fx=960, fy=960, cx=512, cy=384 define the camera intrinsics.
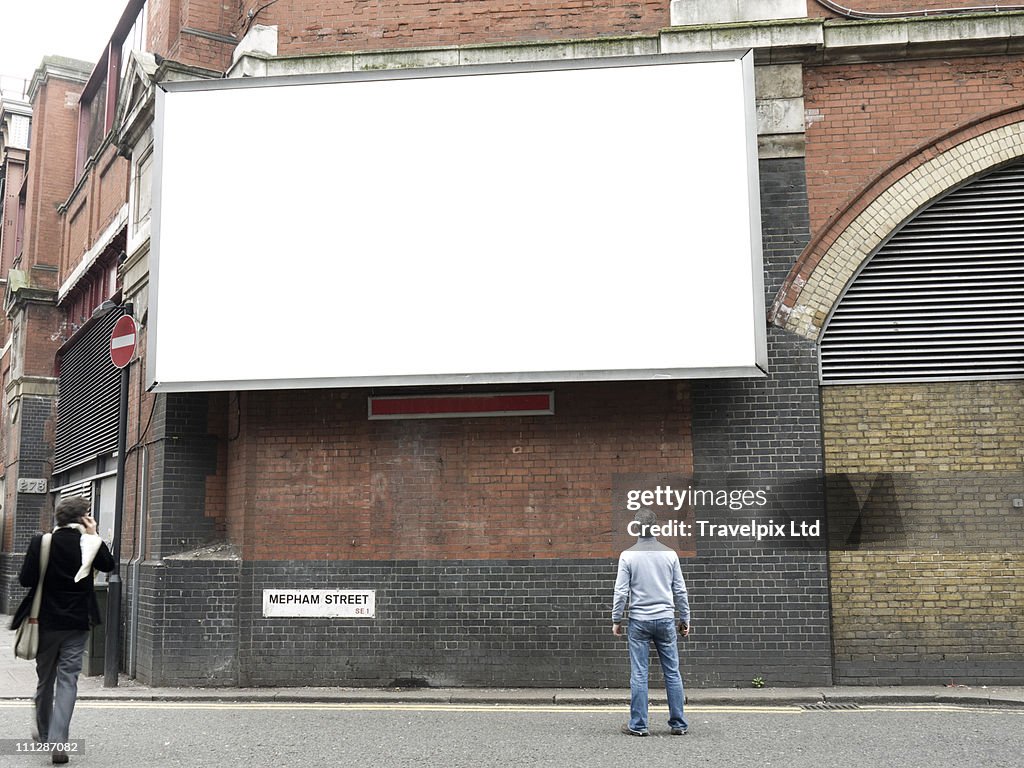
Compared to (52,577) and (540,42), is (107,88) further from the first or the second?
(52,577)

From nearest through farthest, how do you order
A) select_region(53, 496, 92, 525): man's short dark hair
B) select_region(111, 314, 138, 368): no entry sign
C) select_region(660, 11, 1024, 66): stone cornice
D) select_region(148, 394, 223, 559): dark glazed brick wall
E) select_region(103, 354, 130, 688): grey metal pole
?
select_region(53, 496, 92, 525): man's short dark hair < select_region(660, 11, 1024, 66): stone cornice < select_region(103, 354, 130, 688): grey metal pole < select_region(148, 394, 223, 559): dark glazed brick wall < select_region(111, 314, 138, 368): no entry sign

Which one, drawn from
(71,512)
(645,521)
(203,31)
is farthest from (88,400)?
(645,521)

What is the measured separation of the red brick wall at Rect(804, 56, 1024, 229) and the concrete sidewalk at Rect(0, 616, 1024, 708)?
4.89 meters

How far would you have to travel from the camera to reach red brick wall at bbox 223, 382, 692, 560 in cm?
1022

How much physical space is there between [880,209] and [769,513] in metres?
3.50

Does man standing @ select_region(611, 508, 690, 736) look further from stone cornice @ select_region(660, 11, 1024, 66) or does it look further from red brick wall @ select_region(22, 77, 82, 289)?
red brick wall @ select_region(22, 77, 82, 289)

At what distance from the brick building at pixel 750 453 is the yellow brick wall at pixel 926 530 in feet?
0.08

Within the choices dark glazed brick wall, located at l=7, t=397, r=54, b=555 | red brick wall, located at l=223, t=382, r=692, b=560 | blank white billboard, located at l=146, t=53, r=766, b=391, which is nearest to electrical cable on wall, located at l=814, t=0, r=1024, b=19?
blank white billboard, located at l=146, t=53, r=766, b=391

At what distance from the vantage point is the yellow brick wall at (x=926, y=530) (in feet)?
32.0

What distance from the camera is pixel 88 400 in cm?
1686

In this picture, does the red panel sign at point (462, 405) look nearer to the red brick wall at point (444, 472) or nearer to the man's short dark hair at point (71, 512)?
the red brick wall at point (444, 472)

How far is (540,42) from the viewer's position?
1082cm

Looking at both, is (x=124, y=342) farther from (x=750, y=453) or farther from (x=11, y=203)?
(x=11, y=203)

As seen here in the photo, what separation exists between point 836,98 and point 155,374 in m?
8.09
